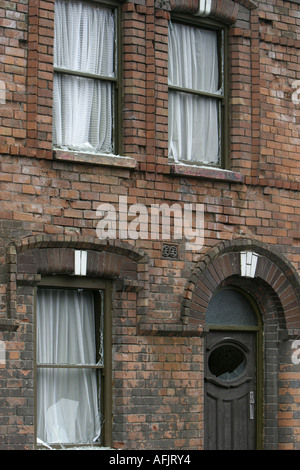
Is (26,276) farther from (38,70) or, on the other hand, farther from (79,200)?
(38,70)

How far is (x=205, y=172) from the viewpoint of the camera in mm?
12289

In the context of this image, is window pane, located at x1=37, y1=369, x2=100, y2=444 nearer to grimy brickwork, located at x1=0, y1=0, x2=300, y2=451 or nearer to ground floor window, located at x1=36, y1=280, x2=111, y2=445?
ground floor window, located at x1=36, y1=280, x2=111, y2=445

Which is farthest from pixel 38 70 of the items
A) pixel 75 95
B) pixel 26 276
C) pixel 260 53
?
pixel 260 53

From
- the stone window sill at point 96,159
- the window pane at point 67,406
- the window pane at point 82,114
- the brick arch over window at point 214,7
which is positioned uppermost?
the brick arch over window at point 214,7

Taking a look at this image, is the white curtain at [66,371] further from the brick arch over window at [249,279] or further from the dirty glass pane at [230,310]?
the dirty glass pane at [230,310]

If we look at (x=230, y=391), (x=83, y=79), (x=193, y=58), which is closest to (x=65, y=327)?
(x=230, y=391)

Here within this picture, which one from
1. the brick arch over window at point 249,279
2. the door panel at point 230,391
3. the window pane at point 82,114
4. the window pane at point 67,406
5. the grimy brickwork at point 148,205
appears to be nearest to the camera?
the grimy brickwork at point 148,205

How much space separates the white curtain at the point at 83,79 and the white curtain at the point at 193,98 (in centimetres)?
84

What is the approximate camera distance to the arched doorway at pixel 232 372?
12.4m

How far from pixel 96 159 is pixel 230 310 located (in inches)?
105

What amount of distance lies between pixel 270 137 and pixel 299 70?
1.07 m

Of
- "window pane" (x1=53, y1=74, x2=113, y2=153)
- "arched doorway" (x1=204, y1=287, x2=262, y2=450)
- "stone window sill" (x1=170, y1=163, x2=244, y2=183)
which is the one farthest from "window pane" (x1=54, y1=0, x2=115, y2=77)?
"arched doorway" (x1=204, y1=287, x2=262, y2=450)

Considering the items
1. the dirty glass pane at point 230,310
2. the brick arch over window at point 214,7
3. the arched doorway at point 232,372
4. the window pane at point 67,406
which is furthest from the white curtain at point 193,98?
the window pane at point 67,406

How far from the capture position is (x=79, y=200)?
37.4 ft
